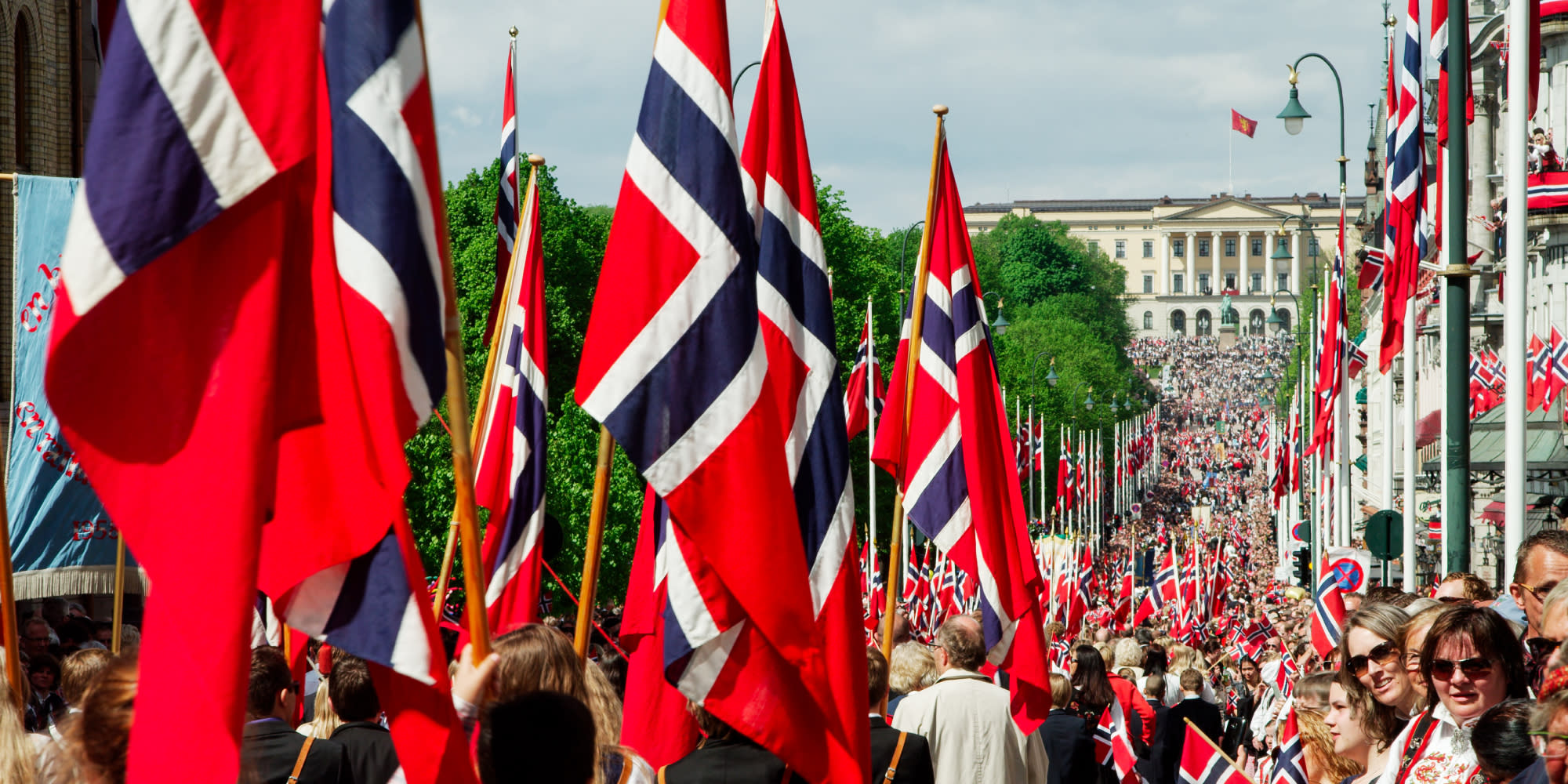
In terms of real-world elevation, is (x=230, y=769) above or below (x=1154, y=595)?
above

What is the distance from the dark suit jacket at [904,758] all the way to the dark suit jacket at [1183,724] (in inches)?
247

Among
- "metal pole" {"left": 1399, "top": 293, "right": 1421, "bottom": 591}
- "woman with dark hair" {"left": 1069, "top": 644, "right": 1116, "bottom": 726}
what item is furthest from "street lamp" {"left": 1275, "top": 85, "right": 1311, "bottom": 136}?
"woman with dark hair" {"left": 1069, "top": 644, "right": 1116, "bottom": 726}

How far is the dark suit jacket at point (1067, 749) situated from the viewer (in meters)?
9.05

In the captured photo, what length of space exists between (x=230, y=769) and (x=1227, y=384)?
12892 centimetres

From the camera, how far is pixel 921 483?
9.24m

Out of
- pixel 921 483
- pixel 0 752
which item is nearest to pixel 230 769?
pixel 0 752

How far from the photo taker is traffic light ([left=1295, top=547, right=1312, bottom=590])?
30.2 m

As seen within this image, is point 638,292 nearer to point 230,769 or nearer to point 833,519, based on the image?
point 833,519

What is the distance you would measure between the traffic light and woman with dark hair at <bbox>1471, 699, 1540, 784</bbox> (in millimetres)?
25417

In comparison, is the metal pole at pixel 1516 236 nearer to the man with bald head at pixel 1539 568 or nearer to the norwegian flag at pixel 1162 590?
the man with bald head at pixel 1539 568

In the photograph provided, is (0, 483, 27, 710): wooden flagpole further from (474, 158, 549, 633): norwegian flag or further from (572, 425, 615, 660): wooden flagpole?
(474, 158, 549, 633): norwegian flag

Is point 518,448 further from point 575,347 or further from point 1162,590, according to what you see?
point 575,347

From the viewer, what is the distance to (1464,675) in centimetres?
545

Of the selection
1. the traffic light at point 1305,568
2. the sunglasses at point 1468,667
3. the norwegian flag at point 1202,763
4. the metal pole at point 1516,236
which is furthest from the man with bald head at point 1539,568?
the traffic light at point 1305,568
